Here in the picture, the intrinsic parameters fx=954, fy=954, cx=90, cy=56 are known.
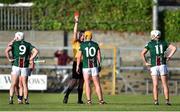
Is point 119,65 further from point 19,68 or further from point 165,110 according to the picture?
point 165,110

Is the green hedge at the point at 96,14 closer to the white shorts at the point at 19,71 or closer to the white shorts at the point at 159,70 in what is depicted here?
the white shorts at the point at 19,71

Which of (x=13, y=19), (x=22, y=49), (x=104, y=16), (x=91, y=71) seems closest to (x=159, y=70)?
(x=91, y=71)

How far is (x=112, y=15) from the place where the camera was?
41.1 metres

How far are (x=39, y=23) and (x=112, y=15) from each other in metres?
3.17

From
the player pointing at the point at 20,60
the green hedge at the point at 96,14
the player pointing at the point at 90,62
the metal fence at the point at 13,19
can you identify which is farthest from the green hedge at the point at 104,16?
the player pointing at the point at 90,62

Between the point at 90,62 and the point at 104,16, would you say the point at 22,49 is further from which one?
the point at 104,16

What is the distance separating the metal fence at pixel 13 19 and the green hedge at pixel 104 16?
0.58 metres

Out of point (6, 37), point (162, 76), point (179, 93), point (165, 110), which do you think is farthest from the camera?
point (6, 37)

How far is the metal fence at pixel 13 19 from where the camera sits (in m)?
39.8

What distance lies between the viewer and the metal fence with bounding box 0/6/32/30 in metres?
39.8

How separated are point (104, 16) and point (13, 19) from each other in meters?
4.02

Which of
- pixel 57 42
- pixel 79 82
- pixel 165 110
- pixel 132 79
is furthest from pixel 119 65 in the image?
pixel 165 110

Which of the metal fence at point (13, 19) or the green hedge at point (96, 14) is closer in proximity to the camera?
the metal fence at point (13, 19)

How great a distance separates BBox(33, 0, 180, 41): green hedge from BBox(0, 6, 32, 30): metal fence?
22.8 inches
